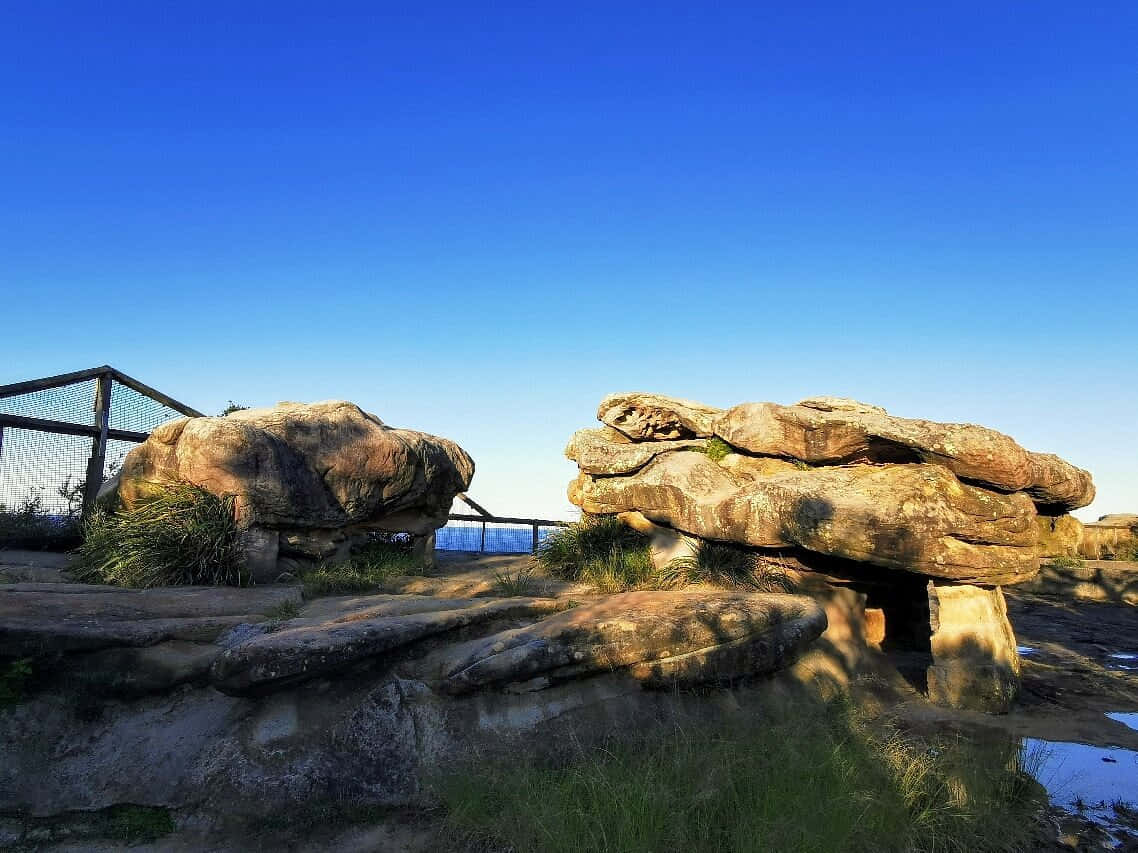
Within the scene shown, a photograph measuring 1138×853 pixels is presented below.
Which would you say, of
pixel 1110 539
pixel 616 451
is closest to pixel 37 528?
pixel 616 451

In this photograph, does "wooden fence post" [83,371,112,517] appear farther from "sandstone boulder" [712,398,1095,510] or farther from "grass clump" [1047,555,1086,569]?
"grass clump" [1047,555,1086,569]

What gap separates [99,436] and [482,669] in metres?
9.80

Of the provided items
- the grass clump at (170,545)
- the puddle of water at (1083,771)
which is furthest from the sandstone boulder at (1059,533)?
the grass clump at (170,545)

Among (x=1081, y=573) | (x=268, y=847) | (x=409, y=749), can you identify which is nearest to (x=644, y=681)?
(x=409, y=749)

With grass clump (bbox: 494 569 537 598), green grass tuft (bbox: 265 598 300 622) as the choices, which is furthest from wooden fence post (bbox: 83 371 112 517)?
grass clump (bbox: 494 569 537 598)

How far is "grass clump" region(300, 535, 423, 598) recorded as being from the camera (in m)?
9.67

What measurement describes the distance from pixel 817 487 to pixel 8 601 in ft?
27.2

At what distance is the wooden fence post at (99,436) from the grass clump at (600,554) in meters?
7.48

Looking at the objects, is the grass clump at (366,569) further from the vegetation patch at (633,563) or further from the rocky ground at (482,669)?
the vegetation patch at (633,563)

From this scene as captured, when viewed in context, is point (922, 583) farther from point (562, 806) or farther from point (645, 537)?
point (562, 806)

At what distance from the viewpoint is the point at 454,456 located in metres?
14.2

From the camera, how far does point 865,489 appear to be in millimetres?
8758

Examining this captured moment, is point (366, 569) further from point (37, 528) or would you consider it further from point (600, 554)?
point (37, 528)

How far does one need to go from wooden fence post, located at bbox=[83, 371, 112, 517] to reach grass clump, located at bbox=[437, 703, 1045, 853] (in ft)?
32.7
